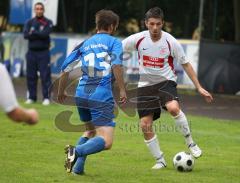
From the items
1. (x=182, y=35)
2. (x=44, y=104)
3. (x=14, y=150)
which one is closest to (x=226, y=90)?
(x=182, y=35)

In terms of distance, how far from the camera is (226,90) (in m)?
24.3

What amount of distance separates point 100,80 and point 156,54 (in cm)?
144

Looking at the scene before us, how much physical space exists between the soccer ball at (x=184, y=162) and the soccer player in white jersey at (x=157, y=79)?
27 cm

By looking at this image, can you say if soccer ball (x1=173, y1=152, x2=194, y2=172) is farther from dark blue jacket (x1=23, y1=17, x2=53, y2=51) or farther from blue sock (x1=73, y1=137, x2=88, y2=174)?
dark blue jacket (x1=23, y1=17, x2=53, y2=51)

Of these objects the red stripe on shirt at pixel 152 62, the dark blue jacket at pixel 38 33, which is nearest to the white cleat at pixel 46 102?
the dark blue jacket at pixel 38 33

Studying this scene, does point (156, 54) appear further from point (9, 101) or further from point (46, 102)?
point (46, 102)

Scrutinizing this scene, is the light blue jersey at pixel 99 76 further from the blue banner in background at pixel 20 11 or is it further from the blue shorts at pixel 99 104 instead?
the blue banner in background at pixel 20 11

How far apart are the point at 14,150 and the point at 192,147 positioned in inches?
104

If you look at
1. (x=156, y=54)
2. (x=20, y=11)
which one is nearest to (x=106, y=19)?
→ (x=156, y=54)

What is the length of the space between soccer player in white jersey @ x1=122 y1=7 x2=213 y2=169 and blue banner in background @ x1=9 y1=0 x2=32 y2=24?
16.5 m

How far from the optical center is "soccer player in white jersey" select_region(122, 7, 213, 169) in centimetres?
1057

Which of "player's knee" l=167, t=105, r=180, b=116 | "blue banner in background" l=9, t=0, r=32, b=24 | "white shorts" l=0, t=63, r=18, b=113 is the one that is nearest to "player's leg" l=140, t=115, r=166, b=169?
"player's knee" l=167, t=105, r=180, b=116

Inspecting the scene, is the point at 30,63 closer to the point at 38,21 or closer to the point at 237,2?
the point at 38,21

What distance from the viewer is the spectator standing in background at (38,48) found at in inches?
738
